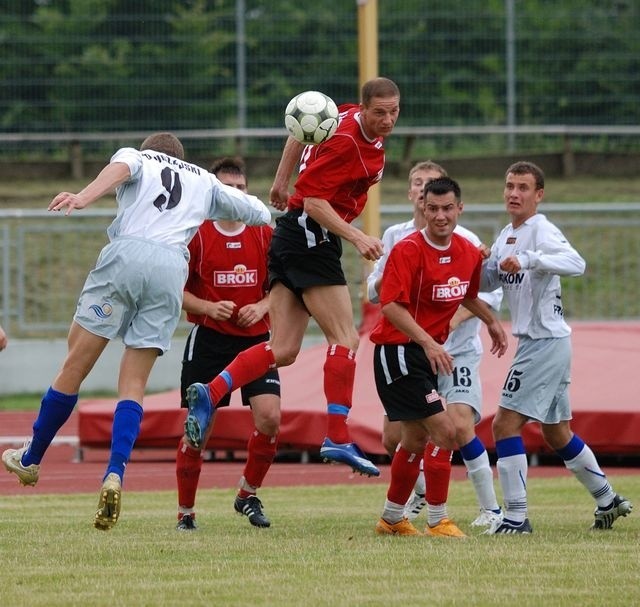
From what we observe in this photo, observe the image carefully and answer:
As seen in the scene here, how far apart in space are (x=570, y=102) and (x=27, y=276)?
9.83 m

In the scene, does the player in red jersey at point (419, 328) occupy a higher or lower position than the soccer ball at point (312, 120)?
lower

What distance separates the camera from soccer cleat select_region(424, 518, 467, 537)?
27.1 feet

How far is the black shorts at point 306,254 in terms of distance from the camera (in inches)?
338

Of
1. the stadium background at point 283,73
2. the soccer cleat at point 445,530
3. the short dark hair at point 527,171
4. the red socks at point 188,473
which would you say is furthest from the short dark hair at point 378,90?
the stadium background at point 283,73

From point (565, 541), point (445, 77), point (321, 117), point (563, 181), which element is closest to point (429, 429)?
point (565, 541)

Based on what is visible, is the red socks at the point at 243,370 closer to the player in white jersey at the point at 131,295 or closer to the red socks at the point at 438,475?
the player in white jersey at the point at 131,295

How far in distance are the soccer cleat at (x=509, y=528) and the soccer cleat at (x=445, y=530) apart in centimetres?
22

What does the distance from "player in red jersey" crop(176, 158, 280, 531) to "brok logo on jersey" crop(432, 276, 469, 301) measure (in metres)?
1.22

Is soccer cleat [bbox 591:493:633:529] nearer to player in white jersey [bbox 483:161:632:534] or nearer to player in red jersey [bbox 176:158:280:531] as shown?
player in white jersey [bbox 483:161:632:534]

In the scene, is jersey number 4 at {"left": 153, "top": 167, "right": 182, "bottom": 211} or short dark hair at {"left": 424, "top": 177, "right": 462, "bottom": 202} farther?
short dark hair at {"left": 424, "top": 177, "right": 462, "bottom": 202}

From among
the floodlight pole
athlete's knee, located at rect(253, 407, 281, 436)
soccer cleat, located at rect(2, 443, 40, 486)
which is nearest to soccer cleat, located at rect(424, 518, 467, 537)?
athlete's knee, located at rect(253, 407, 281, 436)

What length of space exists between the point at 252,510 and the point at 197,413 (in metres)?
1.16

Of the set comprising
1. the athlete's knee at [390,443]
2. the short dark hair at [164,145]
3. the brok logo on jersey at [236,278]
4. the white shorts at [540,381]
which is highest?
the short dark hair at [164,145]

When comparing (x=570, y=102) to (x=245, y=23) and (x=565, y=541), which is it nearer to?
(x=245, y=23)
